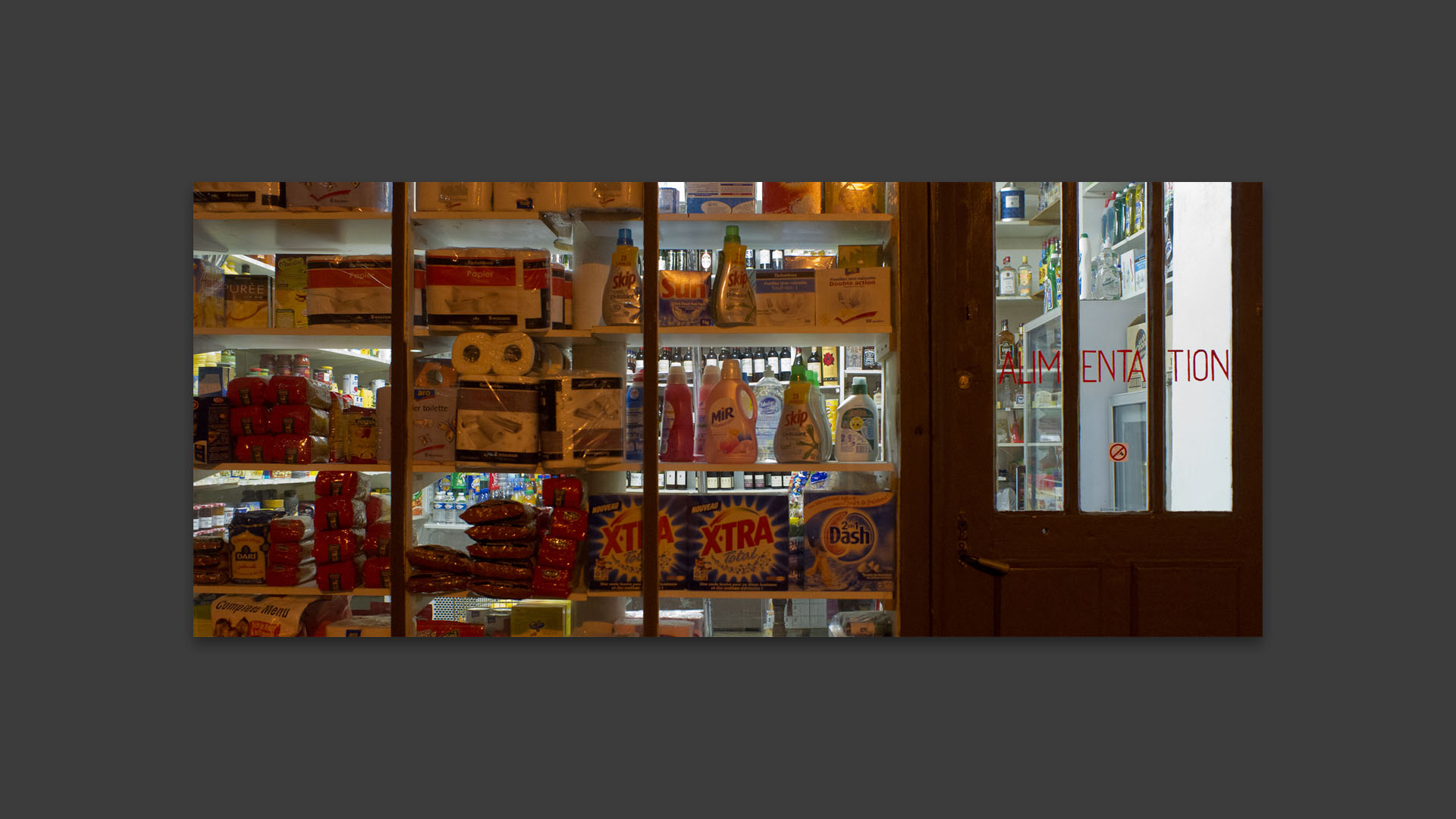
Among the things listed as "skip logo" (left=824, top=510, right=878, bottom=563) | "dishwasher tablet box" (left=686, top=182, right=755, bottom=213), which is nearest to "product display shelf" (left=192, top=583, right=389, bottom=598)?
"skip logo" (left=824, top=510, right=878, bottom=563)

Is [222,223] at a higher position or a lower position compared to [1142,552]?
higher

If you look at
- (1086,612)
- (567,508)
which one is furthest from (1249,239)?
(567,508)

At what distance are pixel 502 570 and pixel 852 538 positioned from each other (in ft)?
3.60

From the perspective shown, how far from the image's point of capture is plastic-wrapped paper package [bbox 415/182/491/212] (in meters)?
2.56

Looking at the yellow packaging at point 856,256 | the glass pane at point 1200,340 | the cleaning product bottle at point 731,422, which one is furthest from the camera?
the yellow packaging at point 856,256

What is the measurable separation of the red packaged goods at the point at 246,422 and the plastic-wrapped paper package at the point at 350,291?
346 millimetres

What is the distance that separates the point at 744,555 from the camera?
2611mm

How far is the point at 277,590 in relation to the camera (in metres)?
2.64

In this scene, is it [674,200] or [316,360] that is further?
[316,360]

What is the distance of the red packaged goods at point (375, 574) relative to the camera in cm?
261

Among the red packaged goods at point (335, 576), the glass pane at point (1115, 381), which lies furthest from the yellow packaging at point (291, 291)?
the glass pane at point (1115, 381)

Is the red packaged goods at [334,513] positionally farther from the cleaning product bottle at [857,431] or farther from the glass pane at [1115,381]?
the glass pane at [1115,381]

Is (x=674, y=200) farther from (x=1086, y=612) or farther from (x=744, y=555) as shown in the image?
(x=1086, y=612)

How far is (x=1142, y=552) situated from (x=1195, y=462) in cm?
32
